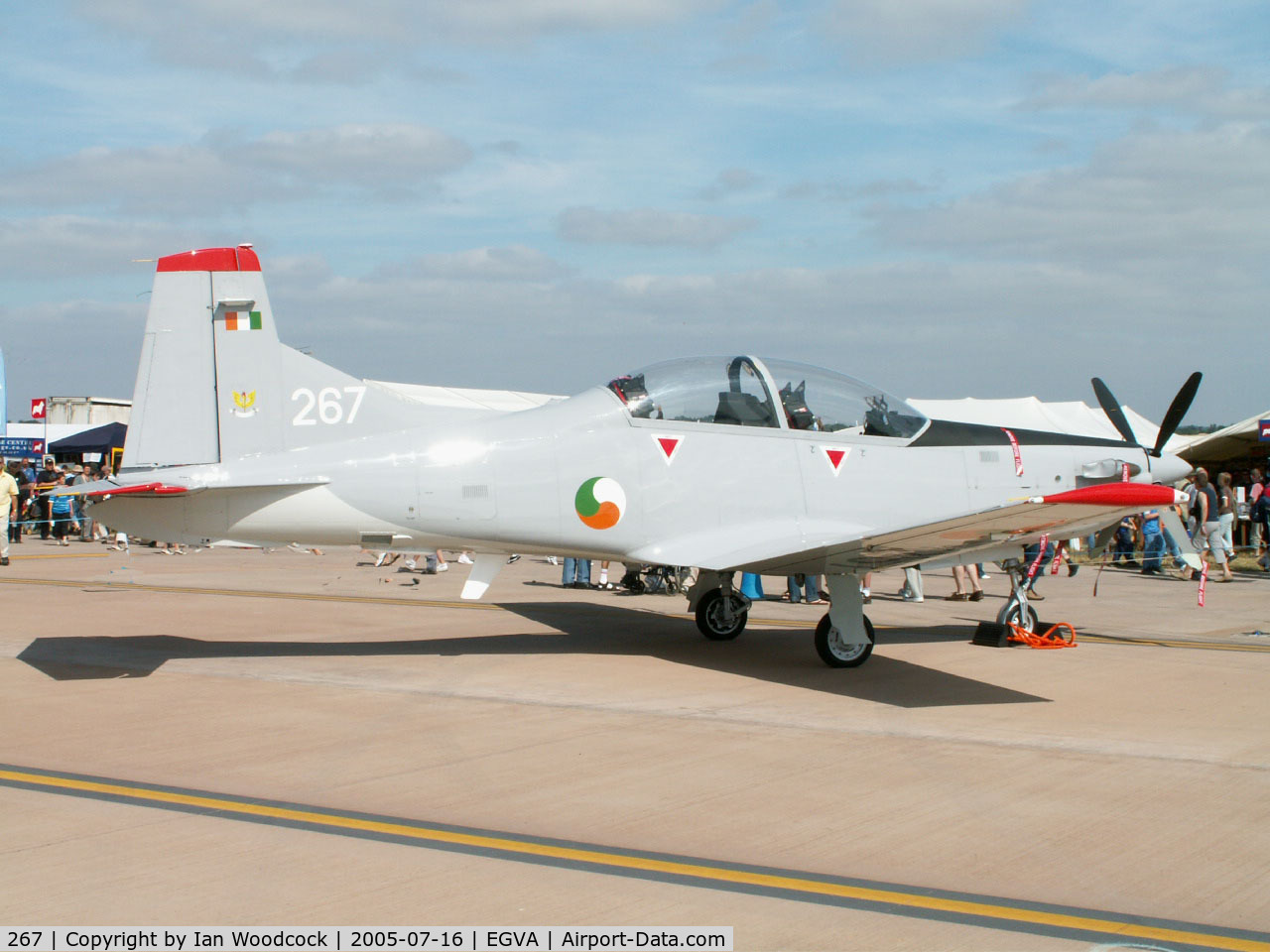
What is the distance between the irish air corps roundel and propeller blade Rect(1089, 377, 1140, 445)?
571cm

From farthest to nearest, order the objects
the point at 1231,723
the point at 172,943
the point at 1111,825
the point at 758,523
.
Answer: the point at 758,523 < the point at 1231,723 < the point at 1111,825 < the point at 172,943

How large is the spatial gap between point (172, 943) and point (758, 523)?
681 cm

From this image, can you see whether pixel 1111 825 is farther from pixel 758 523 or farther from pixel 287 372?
pixel 287 372

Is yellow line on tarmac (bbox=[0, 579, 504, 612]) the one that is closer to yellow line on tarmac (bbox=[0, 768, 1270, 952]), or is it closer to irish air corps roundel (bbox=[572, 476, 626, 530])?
irish air corps roundel (bbox=[572, 476, 626, 530])

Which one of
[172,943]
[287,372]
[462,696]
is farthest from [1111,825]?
[287,372]

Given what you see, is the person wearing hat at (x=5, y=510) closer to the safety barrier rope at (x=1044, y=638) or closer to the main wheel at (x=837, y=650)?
the main wheel at (x=837, y=650)

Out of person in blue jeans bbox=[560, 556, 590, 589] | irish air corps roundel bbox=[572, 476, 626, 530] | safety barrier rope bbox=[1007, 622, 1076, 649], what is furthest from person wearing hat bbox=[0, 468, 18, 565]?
safety barrier rope bbox=[1007, 622, 1076, 649]

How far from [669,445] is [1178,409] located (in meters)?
6.00

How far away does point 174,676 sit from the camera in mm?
9484

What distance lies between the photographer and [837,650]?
32.6ft

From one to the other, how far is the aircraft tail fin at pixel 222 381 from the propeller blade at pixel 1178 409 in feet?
26.6

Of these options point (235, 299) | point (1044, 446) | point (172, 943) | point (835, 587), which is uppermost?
point (235, 299)

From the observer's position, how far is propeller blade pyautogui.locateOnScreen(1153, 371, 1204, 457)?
12.0 meters
